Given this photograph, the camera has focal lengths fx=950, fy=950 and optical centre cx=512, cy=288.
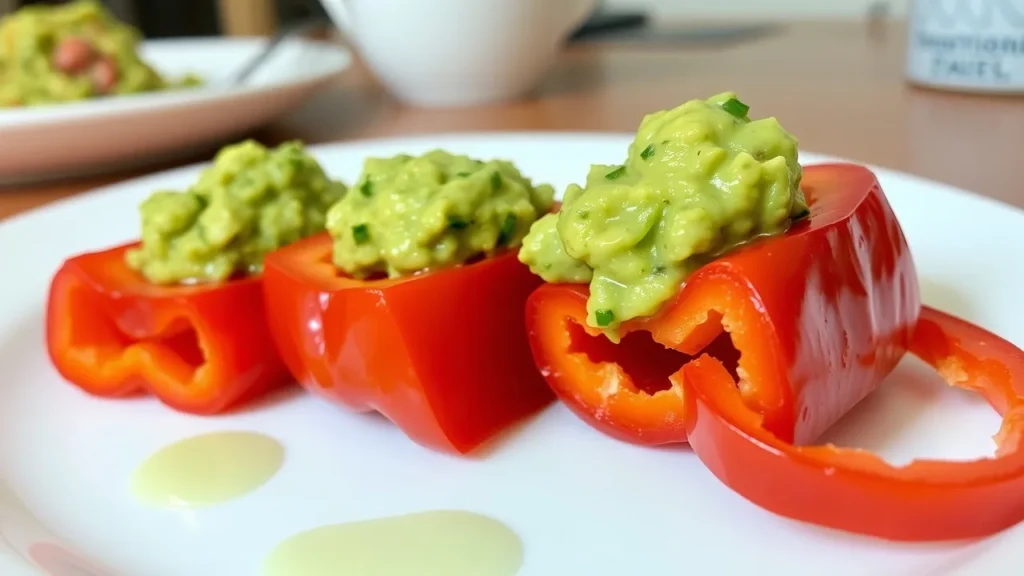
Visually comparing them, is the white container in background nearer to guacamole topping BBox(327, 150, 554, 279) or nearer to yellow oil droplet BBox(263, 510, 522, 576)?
guacamole topping BBox(327, 150, 554, 279)

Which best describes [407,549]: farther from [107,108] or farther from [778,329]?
[107,108]

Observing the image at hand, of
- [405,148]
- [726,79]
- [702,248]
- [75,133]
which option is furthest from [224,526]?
[726,79]

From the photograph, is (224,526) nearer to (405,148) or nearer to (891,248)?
(891,248)

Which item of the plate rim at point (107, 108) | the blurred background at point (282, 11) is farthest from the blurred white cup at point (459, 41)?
the blurred background at point (282, 11)

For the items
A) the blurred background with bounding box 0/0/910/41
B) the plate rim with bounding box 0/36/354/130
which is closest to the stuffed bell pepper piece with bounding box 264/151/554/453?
the plate rim with bounding box 0/36/354/130

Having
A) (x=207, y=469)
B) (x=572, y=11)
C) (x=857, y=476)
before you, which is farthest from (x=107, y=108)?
(x=857, y=476)

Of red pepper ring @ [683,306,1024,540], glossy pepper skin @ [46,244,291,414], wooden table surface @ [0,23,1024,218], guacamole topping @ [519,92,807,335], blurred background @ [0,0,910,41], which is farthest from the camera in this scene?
blurred background @ [0,0,910,41]
